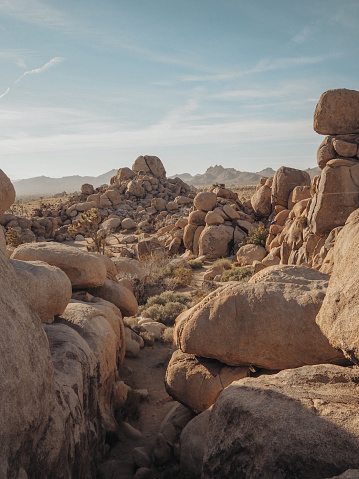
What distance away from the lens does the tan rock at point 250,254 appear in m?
18.0

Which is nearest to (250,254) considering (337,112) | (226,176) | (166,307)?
(166,307)

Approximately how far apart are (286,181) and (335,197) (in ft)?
22.9

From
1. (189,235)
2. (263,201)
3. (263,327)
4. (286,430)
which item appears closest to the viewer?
(286,430)

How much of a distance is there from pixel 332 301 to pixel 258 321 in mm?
1981

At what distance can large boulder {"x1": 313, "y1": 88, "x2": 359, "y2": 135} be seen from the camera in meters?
12.0

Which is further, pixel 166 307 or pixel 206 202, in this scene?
pixel 206 202

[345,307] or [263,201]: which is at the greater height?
[263,201]

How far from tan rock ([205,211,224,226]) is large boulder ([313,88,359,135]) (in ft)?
31.5

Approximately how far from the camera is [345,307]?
10.2 ft

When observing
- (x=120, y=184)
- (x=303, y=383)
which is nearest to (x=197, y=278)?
(x=303, y=383)

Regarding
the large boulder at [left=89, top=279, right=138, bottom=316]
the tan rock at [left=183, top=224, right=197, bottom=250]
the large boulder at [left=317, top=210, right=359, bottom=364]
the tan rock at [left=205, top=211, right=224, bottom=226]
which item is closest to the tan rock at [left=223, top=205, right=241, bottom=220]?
the tan rock at [left=205, top=211, right=224, bottom=226]

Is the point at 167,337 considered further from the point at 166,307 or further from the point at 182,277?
the point at 182,277

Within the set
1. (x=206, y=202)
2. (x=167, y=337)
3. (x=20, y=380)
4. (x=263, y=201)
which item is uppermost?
(x=206, y=202)

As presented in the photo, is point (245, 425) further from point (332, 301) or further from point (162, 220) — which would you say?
point (162, 220)
